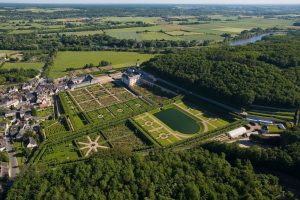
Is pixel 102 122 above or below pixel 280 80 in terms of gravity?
below

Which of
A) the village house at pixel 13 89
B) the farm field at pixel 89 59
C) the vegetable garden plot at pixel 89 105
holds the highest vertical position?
the farm field at pixel 89 59

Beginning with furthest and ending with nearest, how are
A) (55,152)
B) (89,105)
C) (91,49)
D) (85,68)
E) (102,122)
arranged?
(91,49), (85,68), (89,105), (102,122), (55,152)

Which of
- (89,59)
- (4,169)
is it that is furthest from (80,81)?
(4,169)

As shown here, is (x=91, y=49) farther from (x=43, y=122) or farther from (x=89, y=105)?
(x=43, y=122)

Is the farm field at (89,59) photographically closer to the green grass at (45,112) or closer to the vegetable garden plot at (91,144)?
the green grass at (45,112)

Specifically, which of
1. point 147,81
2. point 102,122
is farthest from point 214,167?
point 147,81

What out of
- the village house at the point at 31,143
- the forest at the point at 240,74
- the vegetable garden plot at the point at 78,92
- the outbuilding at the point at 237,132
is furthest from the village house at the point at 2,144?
the forest at the point at 240,74

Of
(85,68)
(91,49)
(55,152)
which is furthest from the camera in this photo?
(91,49)
